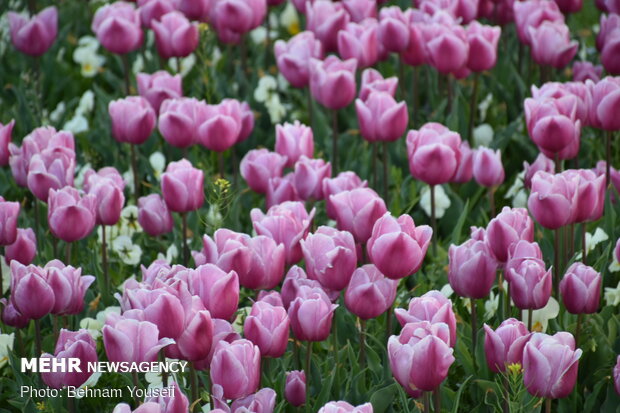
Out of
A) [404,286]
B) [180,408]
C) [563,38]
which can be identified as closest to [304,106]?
[563,38]

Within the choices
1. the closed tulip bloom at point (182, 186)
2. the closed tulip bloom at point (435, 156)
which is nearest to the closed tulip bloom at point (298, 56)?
the closed tulip bloom at point (435, 156)

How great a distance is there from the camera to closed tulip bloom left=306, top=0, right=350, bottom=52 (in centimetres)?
448

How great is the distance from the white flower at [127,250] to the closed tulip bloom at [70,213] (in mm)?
620

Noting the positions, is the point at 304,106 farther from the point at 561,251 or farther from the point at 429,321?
the point at 429,321

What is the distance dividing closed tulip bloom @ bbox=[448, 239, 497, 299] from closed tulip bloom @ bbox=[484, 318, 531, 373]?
252 millimetres

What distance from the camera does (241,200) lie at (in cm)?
406

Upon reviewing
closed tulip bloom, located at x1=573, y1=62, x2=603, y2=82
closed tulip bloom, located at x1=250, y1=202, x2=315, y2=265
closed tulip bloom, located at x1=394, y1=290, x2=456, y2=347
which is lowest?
closed tulip bloom, located at x1=573, y1=62, x2=603, y2=82

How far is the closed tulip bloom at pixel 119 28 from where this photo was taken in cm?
426

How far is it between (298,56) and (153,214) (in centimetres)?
118

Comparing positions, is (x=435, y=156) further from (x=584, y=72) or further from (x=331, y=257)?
(x=584, y=72)

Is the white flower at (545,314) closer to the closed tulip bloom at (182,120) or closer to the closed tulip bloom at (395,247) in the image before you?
the closed tulip bloom at (395,247)

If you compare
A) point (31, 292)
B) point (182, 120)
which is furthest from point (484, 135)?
point (31, 292)

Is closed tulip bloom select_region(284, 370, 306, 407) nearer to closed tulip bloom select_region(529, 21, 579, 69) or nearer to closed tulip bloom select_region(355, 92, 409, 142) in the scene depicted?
closed tulip bloom select_region(355, 92, 409, 142)

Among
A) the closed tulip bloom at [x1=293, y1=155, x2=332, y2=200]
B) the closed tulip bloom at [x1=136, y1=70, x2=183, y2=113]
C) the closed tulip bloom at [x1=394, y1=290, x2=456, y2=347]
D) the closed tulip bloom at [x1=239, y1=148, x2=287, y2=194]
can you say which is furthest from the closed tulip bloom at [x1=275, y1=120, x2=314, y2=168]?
the closed tulip bloom at [x1=394, y1=290, x2=456, y2=347]
